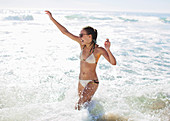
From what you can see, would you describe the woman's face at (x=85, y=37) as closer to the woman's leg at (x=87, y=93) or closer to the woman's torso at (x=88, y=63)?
the woman's torso at (x=88, y=63)

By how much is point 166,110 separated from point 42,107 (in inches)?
102

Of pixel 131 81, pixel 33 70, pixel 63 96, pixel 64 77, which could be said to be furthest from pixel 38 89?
pixel 131 81

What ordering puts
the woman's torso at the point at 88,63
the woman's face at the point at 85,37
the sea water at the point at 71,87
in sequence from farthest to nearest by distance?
1. the sea water at the point at 71,87
2. the woman's torso at the point at 88,63
3. the woman's face at the point at 85,37

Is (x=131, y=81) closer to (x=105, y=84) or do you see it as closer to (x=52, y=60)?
(x=105, y=84)

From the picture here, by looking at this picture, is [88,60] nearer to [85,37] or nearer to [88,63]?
[88,63]

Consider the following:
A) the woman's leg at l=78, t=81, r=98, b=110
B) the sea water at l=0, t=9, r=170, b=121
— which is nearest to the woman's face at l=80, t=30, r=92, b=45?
the woman's leg at l=78, t=81, r=98, b=110

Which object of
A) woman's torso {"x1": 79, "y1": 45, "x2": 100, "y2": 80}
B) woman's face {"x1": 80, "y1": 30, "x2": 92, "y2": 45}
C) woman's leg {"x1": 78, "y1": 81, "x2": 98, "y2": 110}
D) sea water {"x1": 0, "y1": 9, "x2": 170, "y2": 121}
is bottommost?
sea water {"x1": 0, "y1": 9, "x2": 170, "y2": 121}

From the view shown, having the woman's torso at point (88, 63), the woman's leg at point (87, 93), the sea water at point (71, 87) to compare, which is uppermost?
the woman's torso at point (88, 63)

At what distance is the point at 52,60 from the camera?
27.0ft

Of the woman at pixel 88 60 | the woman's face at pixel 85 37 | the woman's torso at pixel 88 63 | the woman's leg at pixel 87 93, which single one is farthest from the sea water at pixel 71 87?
the woman's face at pixel 85 37

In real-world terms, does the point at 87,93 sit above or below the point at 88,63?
below

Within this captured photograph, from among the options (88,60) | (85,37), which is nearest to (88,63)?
(88,60)

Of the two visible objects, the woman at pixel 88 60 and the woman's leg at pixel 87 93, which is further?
the woman's leg at pixel 87 93

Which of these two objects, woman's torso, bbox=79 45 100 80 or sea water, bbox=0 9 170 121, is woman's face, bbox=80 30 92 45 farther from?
A: sea water, bbox=0 9 170 121
